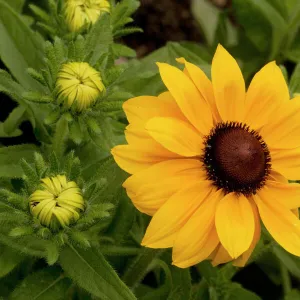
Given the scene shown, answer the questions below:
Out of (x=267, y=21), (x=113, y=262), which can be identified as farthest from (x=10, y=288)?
(x=267, y=21)

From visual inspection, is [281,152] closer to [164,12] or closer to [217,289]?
[217,289]

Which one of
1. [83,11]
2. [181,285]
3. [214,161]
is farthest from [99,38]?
[181,285]

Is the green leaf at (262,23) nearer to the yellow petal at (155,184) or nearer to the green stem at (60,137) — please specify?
the green stem at (60,137)

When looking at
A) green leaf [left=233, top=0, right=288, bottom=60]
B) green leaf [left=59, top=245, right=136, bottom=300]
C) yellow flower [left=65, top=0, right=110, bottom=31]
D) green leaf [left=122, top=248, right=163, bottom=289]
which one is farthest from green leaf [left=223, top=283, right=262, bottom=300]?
green leaf [left=233, top=0, right=288, bottom=60]

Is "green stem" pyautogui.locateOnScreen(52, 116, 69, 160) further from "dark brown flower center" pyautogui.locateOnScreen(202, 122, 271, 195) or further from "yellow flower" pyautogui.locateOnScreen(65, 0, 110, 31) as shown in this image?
"dark brown flower center" pyautogui.locateOnScreen(202, 122, 271, 195)

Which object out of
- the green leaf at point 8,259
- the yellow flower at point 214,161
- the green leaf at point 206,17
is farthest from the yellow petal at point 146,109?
the green leaf at point 206,17

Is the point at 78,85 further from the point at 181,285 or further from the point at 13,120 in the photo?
the point at 181,285
